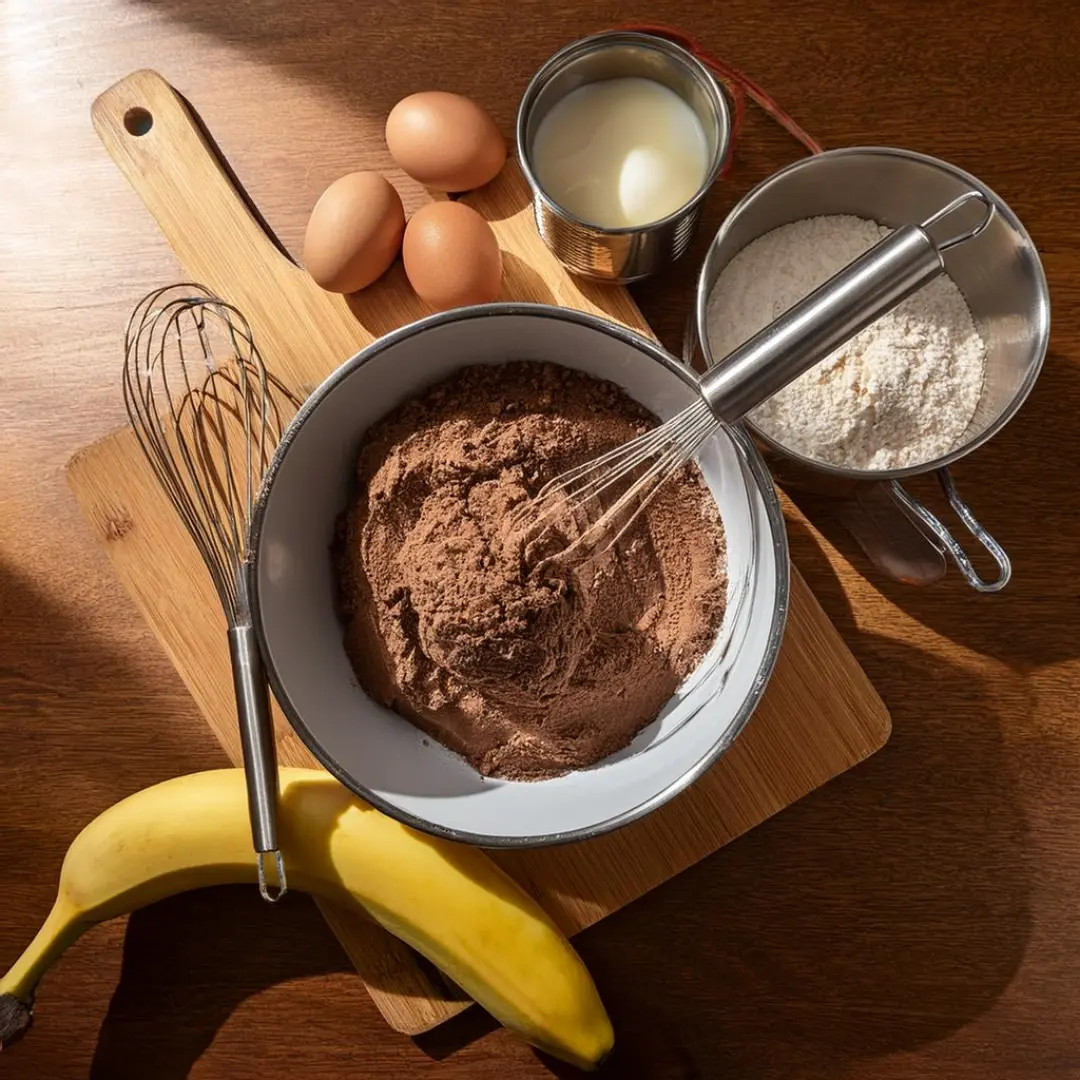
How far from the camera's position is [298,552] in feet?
2.51

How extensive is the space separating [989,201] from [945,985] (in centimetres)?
76

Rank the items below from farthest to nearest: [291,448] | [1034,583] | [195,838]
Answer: [1034,583]
[195,838]
[291,448]

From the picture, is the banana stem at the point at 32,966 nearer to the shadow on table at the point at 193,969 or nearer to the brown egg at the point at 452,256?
the shadow on table at the point at 193,969

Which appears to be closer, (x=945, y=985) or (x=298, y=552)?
(x=298, y=552)

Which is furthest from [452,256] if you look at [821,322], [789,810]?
[789,810]

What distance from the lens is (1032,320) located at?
828mm

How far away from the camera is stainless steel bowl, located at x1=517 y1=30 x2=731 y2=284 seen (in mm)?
808

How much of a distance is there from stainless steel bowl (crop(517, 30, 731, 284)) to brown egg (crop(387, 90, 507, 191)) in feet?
0.14

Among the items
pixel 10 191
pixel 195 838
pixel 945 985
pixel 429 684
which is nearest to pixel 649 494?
pixel 429 684

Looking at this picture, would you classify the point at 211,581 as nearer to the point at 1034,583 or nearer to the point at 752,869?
the point at 752,869

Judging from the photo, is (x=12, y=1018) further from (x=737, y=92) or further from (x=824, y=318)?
(x=737, y=92)

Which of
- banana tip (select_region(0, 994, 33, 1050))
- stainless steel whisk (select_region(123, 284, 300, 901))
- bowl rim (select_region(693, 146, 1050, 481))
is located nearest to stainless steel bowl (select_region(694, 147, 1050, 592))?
bowl rim (select_region(693, 146, 1050, 481))

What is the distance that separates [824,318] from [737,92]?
407 mm

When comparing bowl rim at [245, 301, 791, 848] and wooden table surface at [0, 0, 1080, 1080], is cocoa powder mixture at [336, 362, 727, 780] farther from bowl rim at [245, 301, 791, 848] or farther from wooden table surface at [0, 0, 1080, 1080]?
wooden table surface at [0, 0, 1080, 1080]
